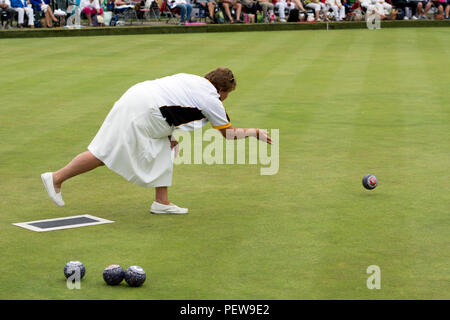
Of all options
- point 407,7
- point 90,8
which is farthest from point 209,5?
point 407,7

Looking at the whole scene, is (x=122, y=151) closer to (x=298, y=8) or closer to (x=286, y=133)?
(x=286, y=133)

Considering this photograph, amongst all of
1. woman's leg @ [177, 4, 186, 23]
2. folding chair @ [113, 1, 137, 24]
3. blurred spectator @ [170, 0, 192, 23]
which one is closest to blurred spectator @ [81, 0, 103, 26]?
folding chair @ [113, 1, 137, 24]

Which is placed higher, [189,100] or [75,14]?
[189,100]

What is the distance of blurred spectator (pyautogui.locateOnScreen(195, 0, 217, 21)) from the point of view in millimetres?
30616

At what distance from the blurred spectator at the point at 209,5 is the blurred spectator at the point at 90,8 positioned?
369 centimetres

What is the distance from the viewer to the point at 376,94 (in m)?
15.4

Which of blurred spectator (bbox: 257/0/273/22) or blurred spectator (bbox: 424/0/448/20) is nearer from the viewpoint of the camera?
blurred spectator (bbox: 257/0/273/22)

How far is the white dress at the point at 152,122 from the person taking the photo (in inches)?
294

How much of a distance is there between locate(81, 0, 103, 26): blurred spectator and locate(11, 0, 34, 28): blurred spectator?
202 cm

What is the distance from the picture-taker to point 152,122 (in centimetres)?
751

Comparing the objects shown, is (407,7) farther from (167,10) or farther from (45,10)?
(45,10)

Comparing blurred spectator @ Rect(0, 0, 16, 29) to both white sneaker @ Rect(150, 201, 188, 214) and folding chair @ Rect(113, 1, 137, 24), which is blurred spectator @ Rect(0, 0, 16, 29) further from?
white sneaker @ Rect(150, 201, 188, 214)

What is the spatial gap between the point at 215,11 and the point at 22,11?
6.97 meters
